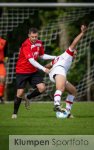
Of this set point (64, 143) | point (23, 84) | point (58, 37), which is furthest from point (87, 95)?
point (64, 143)

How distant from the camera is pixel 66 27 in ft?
78.6

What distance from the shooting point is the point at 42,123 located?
45.8 feet

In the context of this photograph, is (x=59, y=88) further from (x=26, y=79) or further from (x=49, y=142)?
(x=49, y=142)

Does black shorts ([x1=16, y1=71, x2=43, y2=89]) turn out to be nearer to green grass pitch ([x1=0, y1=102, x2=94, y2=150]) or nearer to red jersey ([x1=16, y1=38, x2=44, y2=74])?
red jersey ([x1=16, y1=38, x2=44, y2=74])

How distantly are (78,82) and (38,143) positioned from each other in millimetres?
12850

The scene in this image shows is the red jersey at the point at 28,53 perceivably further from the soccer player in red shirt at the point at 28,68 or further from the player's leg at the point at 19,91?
the player's leg at the point at 19,91

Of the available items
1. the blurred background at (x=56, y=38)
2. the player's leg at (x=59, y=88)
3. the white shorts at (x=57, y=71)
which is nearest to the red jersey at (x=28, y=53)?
the white shorts at (x=57, y=71)

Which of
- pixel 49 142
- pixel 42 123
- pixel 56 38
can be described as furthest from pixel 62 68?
pixel 56 38

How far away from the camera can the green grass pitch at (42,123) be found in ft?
40.8

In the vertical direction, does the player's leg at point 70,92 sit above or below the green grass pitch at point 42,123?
above

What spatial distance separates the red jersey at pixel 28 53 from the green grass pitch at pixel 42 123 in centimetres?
93

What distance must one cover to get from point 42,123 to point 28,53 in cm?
187

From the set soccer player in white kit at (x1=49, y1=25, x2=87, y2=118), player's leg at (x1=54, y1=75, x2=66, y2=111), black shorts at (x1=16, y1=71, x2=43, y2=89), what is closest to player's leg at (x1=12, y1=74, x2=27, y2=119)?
black shorts at (x1=16, y1=71, x2=43, y2=89)

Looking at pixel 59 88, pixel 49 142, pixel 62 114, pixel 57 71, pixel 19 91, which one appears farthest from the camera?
pixel 19 91
